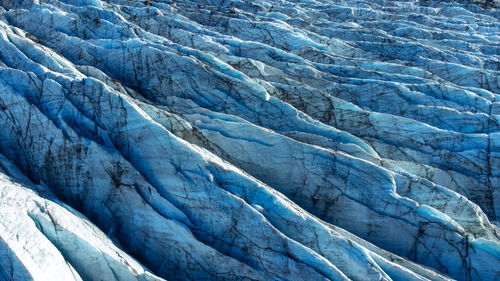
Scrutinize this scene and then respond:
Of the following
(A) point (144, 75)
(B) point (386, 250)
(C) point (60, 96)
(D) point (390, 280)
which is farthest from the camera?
(A) point (144, 75)

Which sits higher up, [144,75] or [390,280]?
[144,75]

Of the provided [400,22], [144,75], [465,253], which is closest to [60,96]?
[144,75]

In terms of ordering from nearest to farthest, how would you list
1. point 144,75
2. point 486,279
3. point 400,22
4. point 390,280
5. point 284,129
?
1. point 390,280
2. point 486,279
3. point 284,129
4. point 144,75
5. point 400,22

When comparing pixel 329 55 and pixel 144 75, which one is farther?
pixel 329 55

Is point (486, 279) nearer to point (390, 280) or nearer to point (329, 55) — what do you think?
point (390, 280)

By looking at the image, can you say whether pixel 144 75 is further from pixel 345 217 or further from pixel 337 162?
pixel 345 217

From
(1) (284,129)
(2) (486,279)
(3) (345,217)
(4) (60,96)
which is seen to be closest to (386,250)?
(3) (345,217)

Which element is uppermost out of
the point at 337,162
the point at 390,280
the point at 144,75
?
the point at 144,75
